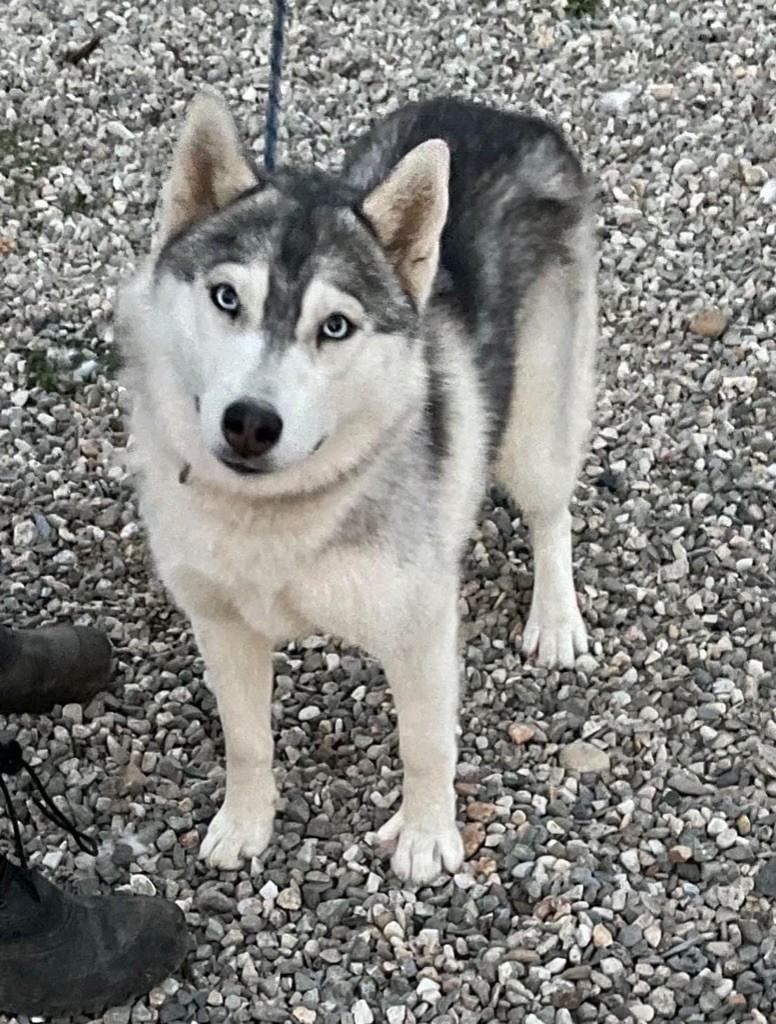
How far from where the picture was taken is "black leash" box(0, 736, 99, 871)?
11.2 ft

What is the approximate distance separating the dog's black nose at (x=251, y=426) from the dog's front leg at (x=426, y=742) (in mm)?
778

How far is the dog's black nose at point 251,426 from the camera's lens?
265 cm

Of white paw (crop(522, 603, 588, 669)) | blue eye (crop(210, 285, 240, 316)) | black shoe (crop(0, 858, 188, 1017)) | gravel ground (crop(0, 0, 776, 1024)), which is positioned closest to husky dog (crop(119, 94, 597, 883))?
blue eye (crop(210, 285, 240, 316))

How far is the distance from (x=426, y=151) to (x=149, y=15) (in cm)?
468

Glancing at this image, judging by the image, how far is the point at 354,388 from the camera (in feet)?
9.39

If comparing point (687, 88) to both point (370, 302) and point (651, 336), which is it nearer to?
point (651, 336)

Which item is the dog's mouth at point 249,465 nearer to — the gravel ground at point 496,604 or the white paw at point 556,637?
the gravel ground at point 496,604

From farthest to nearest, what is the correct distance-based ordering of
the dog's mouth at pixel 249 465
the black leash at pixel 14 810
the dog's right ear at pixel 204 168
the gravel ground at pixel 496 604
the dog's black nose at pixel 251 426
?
the gravel ground at pixel 496 604 → the black leash at pixel 14 810 → the dog's right ear at pixel 204 168 → the dog's mouth at pixel 249 465 → the dog's black nose at pixel 251 426

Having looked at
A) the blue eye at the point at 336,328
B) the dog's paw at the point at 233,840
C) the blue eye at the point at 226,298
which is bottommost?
the dog's paw at the point at 233,840

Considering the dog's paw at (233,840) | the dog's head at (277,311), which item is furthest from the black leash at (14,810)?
the dog's head at (277,311)

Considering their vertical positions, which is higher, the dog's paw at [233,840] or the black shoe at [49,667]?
the black shoe at [49,667]

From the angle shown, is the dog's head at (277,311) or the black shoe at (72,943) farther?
the black shoe at (72,943)

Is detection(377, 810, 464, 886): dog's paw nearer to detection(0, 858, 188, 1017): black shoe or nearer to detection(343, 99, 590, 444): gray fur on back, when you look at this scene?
detection(0, 858, 188, 1017): black shoe

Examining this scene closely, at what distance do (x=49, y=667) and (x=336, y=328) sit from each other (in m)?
1.77
